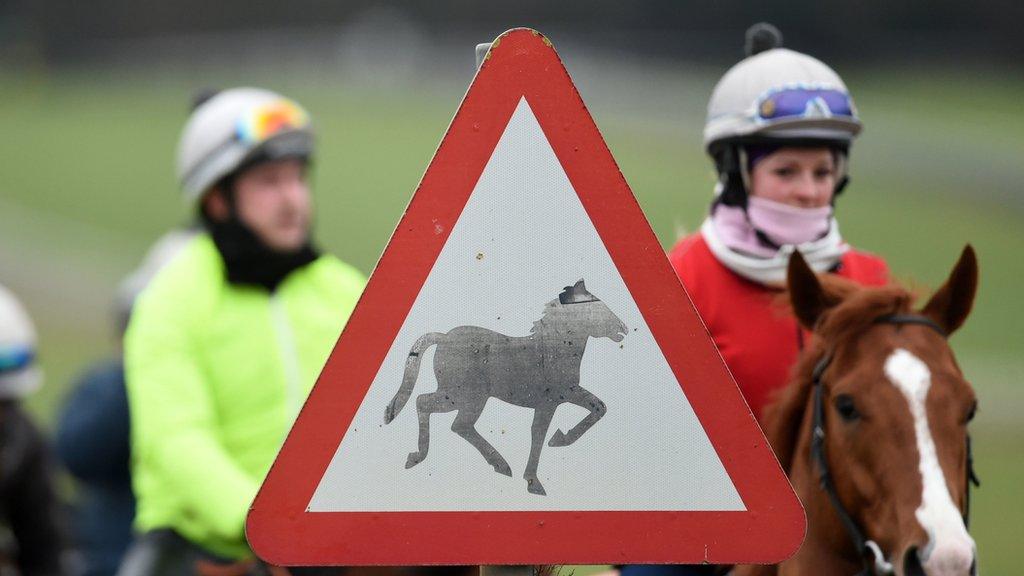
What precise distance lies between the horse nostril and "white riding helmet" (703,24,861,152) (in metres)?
1.52

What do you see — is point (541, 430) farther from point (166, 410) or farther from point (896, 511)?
point (166, 410)

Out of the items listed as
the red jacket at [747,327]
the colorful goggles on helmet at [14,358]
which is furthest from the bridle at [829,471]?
the colorful goggles on helmet at [14,358]

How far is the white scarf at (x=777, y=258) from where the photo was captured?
15.6ft

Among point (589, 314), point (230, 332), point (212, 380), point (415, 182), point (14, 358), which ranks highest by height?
point (589, 314)

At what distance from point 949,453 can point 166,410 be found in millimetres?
2477

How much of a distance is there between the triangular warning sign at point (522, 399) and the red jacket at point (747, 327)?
126cm

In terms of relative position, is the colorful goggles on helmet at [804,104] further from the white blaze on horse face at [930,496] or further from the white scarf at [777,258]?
the white blaze on horse face at [930,496]

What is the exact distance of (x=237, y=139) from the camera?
5895 millimetres

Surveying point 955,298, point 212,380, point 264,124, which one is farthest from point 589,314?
point 264,124

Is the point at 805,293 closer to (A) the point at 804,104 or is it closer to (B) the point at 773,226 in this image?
(B) the point at 773,226

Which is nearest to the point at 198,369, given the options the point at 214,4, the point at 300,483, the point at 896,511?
the point at 300,483

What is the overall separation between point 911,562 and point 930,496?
0.51 feet

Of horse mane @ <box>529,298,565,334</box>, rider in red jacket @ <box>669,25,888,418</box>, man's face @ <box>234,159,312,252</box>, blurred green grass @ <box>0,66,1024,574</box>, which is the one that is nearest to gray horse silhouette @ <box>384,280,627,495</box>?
horse mane @ <box>529,298,565,334</box>

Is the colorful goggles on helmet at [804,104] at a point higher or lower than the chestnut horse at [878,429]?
higher
